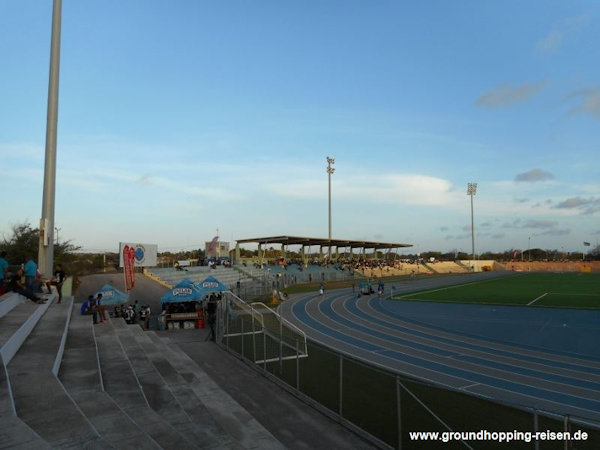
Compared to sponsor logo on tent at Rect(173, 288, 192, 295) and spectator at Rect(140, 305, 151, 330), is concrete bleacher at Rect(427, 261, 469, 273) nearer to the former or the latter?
sponsor logo on tent at Rect(173, 288, 192, 295)

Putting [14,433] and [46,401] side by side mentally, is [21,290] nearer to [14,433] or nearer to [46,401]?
[46,401]

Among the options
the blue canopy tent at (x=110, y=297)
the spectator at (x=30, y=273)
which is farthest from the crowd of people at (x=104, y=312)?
the spectator at (x=30, y=273)

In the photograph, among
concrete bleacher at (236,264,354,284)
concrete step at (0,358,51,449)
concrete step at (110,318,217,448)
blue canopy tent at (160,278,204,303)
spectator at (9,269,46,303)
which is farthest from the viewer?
concrete bleacher at (236,264,354,284)

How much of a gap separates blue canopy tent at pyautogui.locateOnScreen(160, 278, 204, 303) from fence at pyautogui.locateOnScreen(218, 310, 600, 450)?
790 cm

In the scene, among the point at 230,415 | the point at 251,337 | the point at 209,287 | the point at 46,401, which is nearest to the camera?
the point at 46,401

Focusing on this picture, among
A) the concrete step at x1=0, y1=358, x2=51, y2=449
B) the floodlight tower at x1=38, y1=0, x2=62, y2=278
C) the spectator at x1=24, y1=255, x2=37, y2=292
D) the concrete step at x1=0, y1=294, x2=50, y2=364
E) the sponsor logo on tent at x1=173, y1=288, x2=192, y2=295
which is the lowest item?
the sponsor logo on tent at x1=173, y1=288, x2=192, y2=295

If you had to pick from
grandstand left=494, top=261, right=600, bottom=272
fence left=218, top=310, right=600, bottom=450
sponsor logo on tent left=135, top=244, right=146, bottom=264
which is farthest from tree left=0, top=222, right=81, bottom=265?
grandstand left=494, top=261, right=600, bottom=272

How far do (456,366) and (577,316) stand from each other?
1584cm

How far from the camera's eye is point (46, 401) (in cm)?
520

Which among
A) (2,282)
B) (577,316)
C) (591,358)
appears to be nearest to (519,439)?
(591,358)

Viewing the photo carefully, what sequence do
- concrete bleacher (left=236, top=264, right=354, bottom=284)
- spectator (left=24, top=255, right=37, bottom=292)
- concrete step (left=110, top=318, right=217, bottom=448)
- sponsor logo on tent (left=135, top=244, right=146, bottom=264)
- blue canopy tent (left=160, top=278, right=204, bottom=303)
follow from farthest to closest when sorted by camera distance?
concrete bleacher (left=236, top=264, right=354, bottom=284)
sponsor logo on tent (left=135, top=244, right=146, bottom=264)
blue canopy tent (left=160, top=278, right=204, bottom=303)
spectator (left=24, top=255, right=37, bottom=292)
concrete step (left=110, top=318, right=217, bottom=448)

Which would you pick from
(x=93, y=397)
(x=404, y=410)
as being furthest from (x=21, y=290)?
(x=404, y=410)

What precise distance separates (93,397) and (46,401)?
2.49ft

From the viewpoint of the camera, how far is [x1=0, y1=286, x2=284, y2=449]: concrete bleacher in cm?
438
